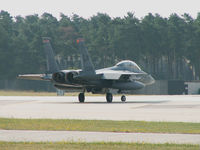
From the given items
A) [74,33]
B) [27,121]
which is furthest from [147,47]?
[27,121]

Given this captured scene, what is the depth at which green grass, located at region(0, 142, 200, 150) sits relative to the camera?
1338cm

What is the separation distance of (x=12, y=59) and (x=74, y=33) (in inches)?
917

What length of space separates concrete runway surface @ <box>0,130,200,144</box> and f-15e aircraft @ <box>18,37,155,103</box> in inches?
860

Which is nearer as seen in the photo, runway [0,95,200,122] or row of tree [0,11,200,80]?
runway [0,95,200,122]

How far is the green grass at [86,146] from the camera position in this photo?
1338 centimetres

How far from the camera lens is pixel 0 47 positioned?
11025 cm

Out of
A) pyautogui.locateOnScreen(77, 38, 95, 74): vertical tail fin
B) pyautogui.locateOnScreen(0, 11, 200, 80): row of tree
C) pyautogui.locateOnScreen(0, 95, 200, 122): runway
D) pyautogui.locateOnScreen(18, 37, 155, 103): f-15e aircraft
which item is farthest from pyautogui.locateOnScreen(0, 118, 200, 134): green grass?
pyautogui.locateOnScreen(0, 11, 200, 80): row of tree

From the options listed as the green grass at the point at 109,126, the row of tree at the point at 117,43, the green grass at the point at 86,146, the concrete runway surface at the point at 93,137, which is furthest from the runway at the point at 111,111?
the row of tree at the point at 117,43

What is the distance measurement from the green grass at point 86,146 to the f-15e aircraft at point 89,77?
25.2m

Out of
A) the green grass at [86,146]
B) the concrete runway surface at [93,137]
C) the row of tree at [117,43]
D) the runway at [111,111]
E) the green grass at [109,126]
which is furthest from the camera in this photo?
the row of tree at [117,43]

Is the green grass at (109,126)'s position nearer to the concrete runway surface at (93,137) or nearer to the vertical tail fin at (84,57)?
the concrete runway surface at (93,137)

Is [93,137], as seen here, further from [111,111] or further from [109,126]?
[111,111]

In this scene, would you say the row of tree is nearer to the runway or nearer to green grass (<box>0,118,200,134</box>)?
the runway

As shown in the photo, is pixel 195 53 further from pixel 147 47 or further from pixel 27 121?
pixel 27 121
